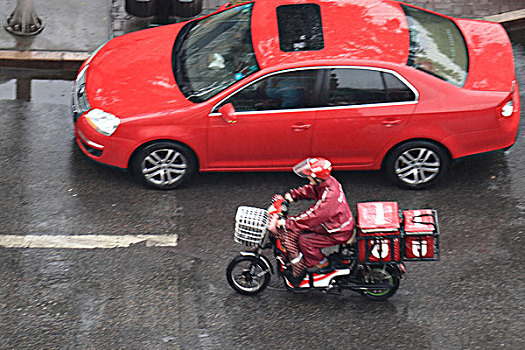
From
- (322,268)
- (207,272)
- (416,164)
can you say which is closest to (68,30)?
(207,272)

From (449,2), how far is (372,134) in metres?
4.54

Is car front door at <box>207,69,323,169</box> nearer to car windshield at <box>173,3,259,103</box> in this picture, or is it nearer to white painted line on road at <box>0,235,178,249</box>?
car windshield at <box>173,3,259,103</box>

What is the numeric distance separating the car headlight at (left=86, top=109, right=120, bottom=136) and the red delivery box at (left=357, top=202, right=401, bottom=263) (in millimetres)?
3162

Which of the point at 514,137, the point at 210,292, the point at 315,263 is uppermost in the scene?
the point at 514,137

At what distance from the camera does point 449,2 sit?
12.6 metres

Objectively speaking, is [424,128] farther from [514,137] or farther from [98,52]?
[98,52]

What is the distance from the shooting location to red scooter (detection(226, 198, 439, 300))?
23.7ft

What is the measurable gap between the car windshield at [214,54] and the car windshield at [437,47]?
1.91m

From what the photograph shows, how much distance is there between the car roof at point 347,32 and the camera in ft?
29.4

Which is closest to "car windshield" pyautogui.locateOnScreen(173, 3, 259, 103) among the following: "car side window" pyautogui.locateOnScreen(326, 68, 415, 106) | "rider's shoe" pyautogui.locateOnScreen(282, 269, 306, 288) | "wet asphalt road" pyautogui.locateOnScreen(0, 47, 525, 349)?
"car side window" pyautogui.locateOnScreen(326, 68, 415, 106)

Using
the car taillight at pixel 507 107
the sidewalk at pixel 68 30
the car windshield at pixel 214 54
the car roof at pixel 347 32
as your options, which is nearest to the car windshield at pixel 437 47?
the car roof at pixel 347 32

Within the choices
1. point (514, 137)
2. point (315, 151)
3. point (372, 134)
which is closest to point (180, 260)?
point (315, 151)

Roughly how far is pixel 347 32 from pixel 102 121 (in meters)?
3.01

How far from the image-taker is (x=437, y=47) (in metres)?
9.32
